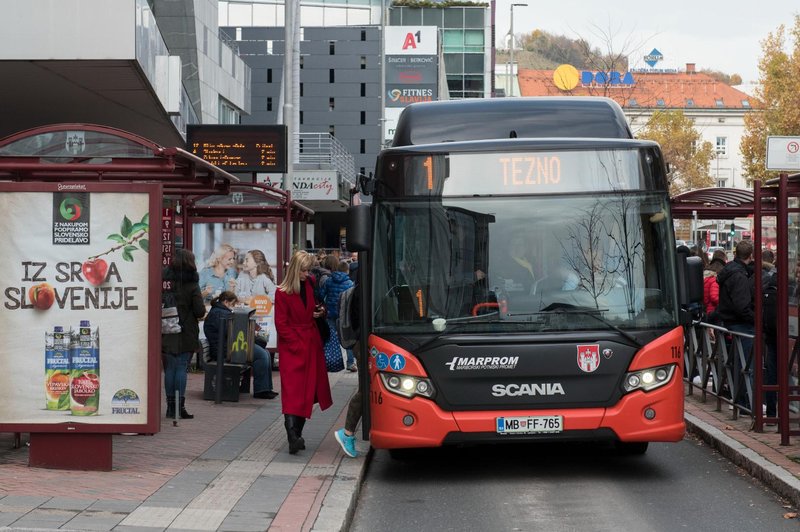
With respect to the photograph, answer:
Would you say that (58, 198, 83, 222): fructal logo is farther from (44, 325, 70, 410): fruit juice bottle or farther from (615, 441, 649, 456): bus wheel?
(615, 441, 649, 456): bus wheel

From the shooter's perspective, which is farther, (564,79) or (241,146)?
(564,79)

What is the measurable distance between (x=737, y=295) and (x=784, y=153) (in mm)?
1968

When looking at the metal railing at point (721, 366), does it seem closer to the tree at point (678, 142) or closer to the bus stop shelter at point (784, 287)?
the bus stop shelter at point (784, 287)

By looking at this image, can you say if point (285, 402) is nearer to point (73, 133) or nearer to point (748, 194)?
point (73, 133)

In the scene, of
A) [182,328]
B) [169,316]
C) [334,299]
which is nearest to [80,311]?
[169,316]

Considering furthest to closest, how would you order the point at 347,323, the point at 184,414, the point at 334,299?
the point at 334,299
the point at 184,414
the point at 347,323

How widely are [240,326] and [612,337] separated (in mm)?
6265

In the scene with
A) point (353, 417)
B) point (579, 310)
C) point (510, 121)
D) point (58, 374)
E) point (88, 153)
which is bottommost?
point (353, 417)

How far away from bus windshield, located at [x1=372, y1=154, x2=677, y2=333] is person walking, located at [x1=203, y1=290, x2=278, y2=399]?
538 centimetres

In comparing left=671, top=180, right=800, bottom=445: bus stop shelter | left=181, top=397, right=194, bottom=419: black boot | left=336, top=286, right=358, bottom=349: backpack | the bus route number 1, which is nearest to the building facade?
left=181, top=397, right=194, bottom=419: black boot

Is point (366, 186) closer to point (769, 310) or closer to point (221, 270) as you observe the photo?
point (769, 310)

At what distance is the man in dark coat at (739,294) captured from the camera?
512 inches

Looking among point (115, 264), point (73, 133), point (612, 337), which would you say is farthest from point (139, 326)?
point (612, 337)

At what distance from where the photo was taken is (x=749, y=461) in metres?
9.67
